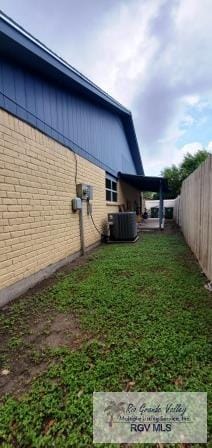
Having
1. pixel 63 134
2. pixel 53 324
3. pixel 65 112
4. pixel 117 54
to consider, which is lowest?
pixel 53 324

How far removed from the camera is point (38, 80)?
5.18 m

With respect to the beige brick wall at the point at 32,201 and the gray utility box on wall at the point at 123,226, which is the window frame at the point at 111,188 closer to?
the gray utility box on wall at the point at 123,226

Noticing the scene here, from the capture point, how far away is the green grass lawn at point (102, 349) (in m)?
1.53

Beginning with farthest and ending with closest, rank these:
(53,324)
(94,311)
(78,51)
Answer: (78,51) → (94,311) → (53,324)

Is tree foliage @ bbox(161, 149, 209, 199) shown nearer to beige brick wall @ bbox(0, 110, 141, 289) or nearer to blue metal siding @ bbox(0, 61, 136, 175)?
blue metal siding @ bbox(0, 61, 136, 175)

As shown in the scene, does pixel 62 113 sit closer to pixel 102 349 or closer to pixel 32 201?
pixel 32 201

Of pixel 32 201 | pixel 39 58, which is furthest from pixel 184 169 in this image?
pixel 32 201

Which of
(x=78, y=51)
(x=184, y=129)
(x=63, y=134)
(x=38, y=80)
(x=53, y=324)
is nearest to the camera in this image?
(x=53, y=324)

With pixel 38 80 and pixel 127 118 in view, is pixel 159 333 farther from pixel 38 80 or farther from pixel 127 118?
pixel 127 118

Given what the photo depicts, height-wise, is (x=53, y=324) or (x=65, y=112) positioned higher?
(x=65, y=112)

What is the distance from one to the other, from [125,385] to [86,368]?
1.19ft

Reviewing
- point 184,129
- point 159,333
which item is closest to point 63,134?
point 159,333

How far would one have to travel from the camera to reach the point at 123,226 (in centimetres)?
861

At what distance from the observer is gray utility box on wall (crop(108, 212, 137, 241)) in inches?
338
